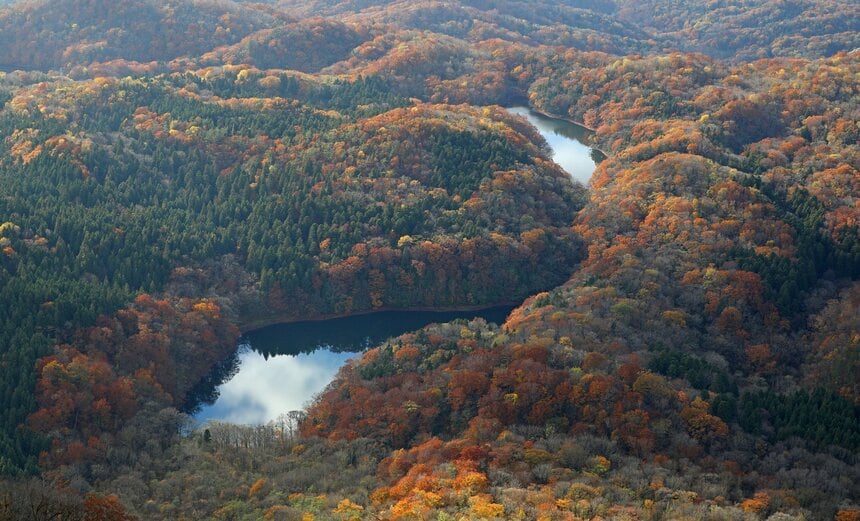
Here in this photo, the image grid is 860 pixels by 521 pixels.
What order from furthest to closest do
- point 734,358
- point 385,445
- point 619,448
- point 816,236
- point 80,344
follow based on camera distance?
point 816,236 < point 734,358 < point 80,344 < point 385,445 < point 619,448

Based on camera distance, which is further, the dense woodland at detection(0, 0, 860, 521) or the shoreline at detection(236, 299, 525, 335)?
the shoreline at detection(236, 299, 525, 335)

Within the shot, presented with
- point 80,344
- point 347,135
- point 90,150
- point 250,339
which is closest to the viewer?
point 80,344

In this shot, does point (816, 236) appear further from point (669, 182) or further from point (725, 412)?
point (725, 412)

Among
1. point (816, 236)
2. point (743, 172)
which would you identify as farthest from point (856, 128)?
point (816, 236)

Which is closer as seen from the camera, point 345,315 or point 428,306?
point 345,315

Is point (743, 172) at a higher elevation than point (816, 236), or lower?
higher

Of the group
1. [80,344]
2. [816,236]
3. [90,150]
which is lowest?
[80,344]

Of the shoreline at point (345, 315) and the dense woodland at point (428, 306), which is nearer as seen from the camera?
the dense woodland at point (428, 306)

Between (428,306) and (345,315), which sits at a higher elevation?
(428,306)
